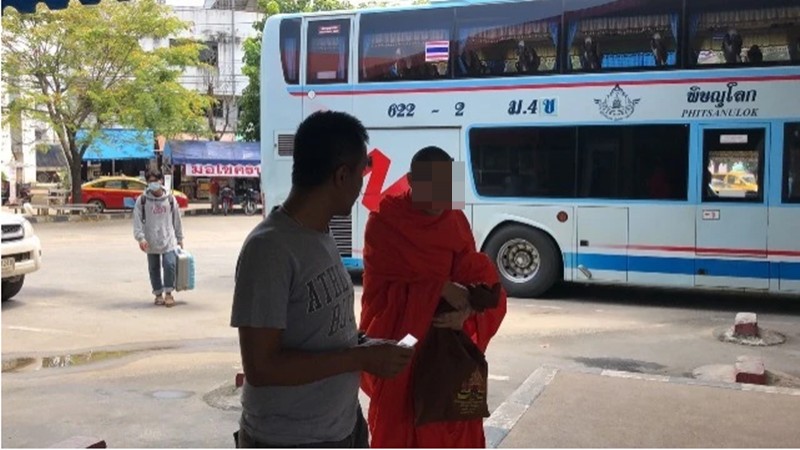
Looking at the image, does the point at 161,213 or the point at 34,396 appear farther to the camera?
the point at 161,213

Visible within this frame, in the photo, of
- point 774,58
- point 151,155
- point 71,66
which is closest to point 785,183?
point 774,58

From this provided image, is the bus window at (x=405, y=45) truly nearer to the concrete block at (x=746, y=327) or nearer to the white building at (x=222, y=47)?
the concrete block at (x=746, y=327)

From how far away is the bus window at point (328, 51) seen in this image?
35.2ft

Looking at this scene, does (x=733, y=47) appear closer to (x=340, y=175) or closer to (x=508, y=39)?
(x=508, y=39)

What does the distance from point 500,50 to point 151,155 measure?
79.2ft

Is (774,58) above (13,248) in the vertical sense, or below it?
above

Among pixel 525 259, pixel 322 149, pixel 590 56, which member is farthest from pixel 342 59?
pixel 322 149

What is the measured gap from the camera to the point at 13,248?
8945mm

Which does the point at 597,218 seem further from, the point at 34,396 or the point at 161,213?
the point at 34,396

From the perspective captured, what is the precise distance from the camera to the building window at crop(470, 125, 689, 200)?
9.24 meters

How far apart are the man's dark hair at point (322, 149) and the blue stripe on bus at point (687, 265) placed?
7861 millimetres

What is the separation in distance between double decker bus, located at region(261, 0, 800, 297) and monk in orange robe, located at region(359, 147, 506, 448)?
22.2 feet

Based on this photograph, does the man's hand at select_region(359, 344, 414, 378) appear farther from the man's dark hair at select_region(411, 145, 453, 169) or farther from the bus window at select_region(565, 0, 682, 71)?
the bus window at select_region(565, 0, 682, 71)

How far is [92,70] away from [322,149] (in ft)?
77.3
